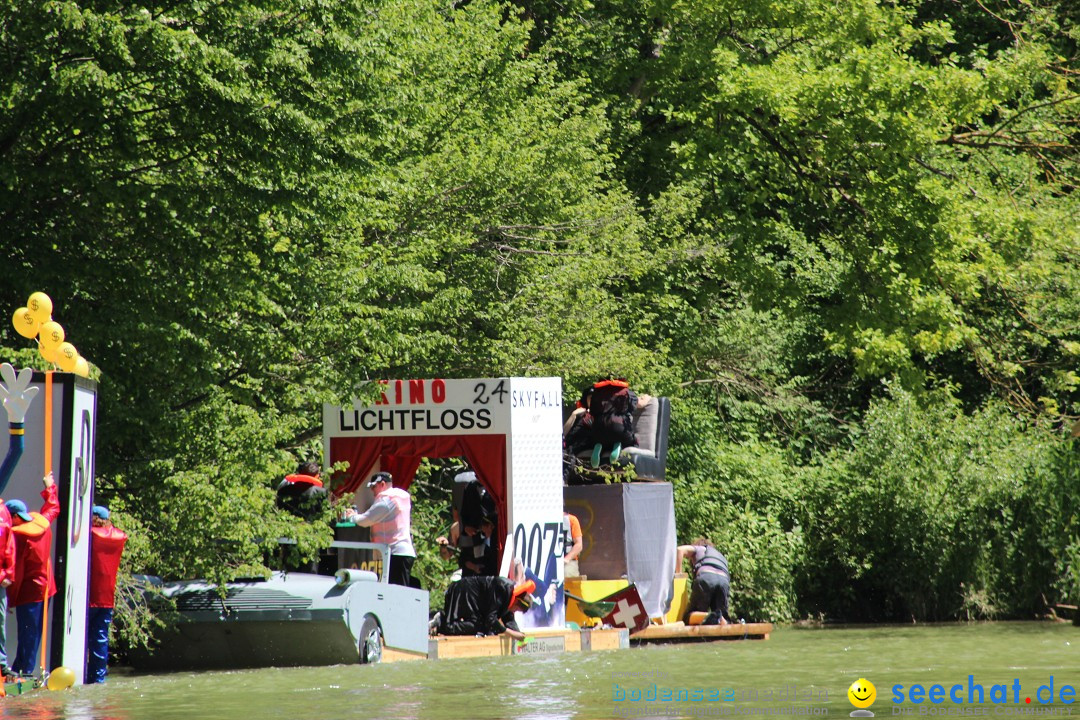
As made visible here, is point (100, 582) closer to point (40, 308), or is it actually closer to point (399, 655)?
point (40, 308)

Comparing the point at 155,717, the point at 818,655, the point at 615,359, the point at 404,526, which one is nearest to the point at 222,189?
the point at 404,526

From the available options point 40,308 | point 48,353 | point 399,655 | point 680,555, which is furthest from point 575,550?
point 40,308

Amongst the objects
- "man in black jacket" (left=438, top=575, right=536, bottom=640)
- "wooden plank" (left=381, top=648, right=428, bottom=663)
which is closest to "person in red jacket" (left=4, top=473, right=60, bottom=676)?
"wooden plank" (left=381, top=648, right=428, bottom=663)

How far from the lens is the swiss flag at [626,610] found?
21.0m

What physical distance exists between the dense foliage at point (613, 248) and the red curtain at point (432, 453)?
965 millimetres

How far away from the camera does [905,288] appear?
29.9 m

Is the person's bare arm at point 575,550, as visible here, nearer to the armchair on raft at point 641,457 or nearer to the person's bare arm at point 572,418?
the armchair on raft at point 641,457

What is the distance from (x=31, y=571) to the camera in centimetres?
1348

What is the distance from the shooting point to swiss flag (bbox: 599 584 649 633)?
68.9 ft

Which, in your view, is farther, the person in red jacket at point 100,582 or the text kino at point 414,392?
the text kino at point 414,392

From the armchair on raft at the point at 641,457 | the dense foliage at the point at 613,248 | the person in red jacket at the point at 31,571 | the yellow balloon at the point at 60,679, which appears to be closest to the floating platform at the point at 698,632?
the armchair on raft at the point at 641,457

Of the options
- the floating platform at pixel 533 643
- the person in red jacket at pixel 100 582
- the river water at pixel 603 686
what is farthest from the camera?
the floating platform at pixel 533 643

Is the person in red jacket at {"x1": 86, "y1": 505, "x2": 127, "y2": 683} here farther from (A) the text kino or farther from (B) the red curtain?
(A) the text kino

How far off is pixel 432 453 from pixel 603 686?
611 centimetres
